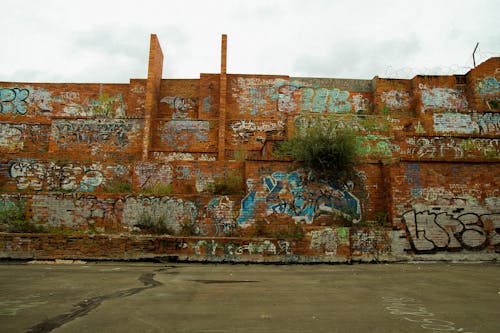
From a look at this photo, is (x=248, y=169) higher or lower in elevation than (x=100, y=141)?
lower

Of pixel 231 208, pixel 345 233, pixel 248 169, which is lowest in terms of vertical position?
pixel 345 233

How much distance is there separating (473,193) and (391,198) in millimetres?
2506

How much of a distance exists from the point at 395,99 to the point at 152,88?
46.2 ft

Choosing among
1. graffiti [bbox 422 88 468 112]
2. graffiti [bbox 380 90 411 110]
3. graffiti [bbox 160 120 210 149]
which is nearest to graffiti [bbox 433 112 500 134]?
graffiti [bbox 422 88 468 112]

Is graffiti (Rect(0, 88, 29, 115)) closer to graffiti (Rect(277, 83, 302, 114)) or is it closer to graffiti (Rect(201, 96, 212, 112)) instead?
graffiti (Rect(201, 96, 212, 112))

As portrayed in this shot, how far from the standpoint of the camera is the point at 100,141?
16.9 metres

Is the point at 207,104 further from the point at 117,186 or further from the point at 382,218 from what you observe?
the point at 382,218

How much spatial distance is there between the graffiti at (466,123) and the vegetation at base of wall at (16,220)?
15.9 m

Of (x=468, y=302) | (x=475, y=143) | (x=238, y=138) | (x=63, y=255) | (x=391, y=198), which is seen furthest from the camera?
(x=238, y=138)

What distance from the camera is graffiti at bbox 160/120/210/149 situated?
59.0 ft

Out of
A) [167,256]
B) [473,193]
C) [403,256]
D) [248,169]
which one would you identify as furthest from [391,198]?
[167,256]

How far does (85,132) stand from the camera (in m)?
16.9

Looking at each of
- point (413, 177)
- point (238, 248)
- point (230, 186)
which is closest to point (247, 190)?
point (230, 186)

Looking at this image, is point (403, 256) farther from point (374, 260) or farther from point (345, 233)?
point (345, 233)
